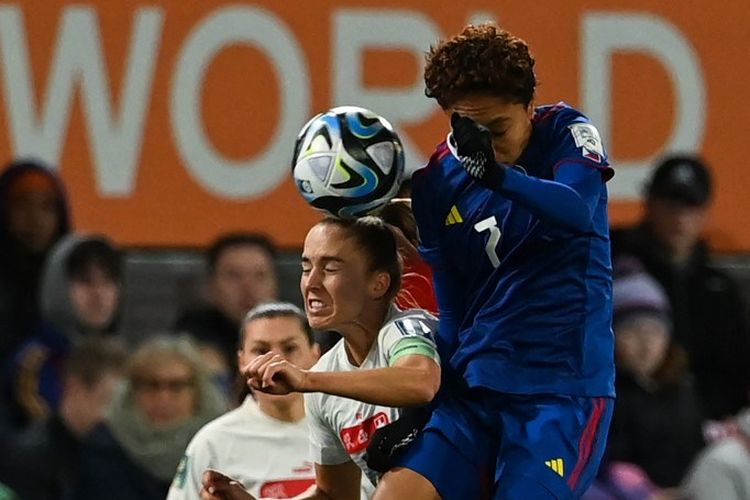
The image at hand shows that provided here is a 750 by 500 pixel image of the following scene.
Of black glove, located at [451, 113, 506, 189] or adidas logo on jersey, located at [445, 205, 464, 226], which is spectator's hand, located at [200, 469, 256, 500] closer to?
adidas logo on jersey, located at [445, 205, 464, 226]

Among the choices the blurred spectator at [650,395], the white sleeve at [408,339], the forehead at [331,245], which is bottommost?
the blurred spectator at [650,395]

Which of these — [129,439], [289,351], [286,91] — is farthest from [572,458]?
[286,91]

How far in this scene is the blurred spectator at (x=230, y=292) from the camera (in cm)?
822

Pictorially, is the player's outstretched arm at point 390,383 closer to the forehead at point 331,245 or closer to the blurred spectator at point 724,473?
the forehead at point 331,245

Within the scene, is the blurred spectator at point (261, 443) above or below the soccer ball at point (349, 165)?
below

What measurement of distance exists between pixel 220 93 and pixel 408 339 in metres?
3.99

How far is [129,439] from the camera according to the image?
741 centimetres

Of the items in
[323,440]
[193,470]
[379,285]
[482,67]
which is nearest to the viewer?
[482,67]

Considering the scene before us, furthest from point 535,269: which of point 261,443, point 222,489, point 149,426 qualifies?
point 149,426

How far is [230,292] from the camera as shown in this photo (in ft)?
27.1

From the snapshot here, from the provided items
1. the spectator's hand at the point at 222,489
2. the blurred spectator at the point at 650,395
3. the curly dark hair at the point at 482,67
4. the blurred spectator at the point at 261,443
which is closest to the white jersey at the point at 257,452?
the blurred spectator at the point at 261,443

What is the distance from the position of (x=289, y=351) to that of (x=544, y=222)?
4.70ft

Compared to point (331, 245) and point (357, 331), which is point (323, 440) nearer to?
point (357, 331)

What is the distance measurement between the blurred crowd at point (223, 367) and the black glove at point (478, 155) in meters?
1.52
